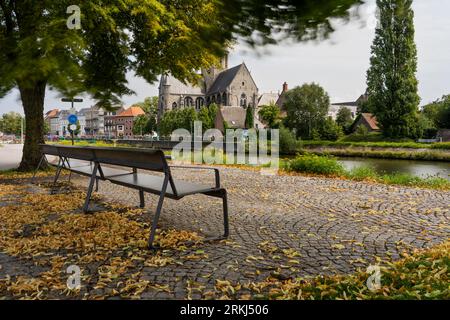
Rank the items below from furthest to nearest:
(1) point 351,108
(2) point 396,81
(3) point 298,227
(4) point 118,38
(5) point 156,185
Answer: (1) point 351,108
(2) point 396,81
(4) point 118,38
(3) point 298,227
(5) point 156,185

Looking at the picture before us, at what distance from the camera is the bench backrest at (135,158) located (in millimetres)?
3918

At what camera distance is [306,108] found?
5841cm

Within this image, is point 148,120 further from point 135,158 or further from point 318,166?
point 135,158

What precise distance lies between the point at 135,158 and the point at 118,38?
715cm

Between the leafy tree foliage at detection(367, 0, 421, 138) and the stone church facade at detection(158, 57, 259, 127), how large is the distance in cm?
4246

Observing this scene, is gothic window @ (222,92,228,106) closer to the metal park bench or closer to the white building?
the white building

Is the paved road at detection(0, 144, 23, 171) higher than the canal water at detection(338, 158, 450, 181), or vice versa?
the paved road at detection(0, 144, 23, 171)

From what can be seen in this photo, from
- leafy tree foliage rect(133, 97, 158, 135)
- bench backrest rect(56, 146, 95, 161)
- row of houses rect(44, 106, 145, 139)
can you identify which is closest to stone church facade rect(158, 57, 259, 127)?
leafy tree foliage rect(133, 97, 158, 135)

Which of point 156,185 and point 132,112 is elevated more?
point 132,112

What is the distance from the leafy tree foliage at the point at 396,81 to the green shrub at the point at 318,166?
38427 mm

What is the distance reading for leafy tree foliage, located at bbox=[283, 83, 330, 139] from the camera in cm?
5769

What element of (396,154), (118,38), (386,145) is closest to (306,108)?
(386,145)

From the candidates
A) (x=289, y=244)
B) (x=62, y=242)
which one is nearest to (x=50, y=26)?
(x=62, y=242)

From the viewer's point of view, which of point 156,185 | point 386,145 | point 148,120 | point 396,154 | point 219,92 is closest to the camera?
point 156,185
